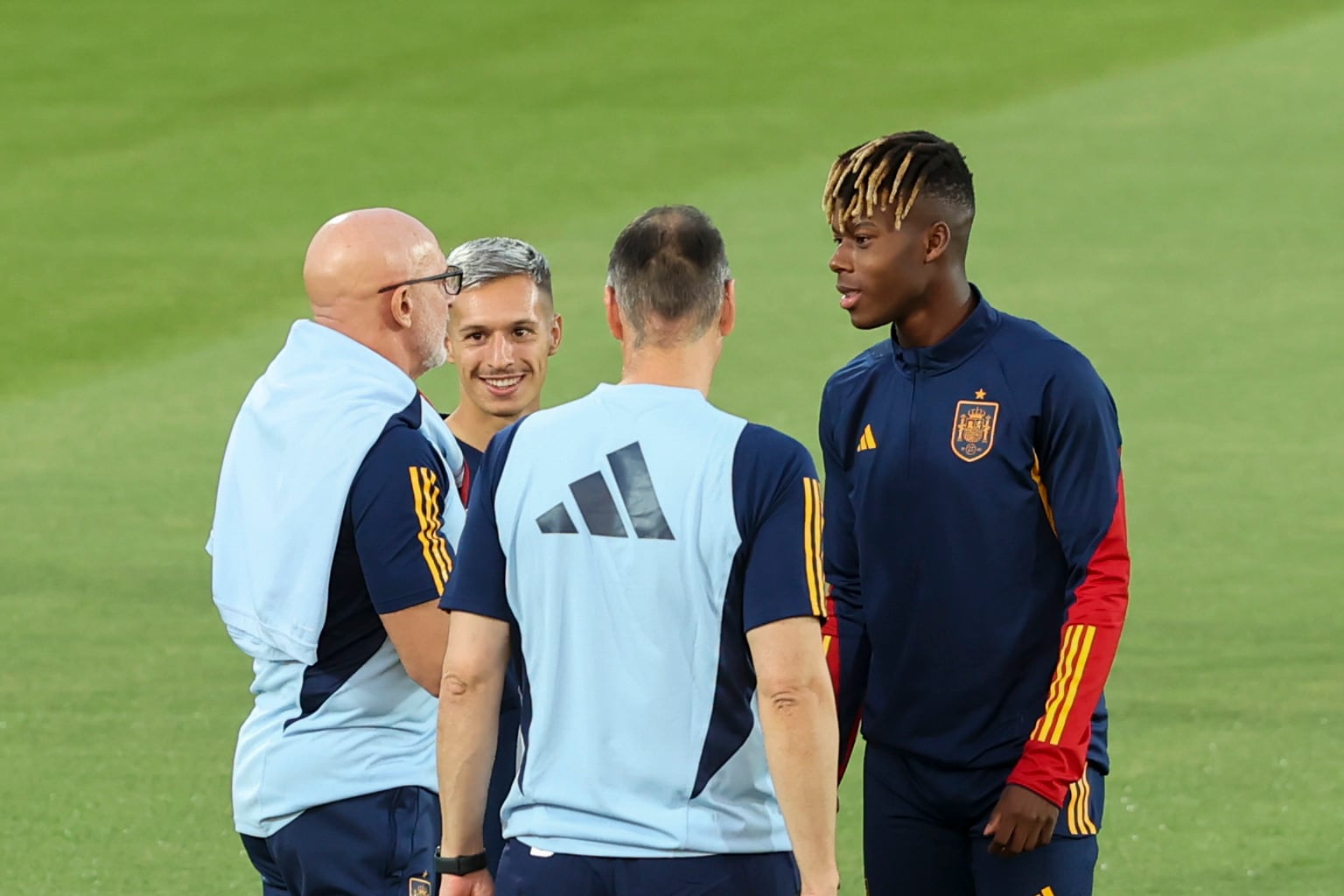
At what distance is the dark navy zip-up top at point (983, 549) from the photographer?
4.20m

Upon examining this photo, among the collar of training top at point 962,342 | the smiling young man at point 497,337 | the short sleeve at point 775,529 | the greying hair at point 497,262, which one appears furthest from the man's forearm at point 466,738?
the greying hair at point 497,262

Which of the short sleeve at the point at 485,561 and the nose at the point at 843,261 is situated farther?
the nose at the point at 843,261

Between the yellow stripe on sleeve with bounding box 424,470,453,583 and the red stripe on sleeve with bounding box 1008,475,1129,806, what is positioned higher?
the yellow stripe on sleeve with bounding box 424,470,453,583

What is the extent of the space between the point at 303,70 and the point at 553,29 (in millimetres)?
3127

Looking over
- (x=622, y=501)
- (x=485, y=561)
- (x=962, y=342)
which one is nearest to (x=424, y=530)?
(x=485, y=561)

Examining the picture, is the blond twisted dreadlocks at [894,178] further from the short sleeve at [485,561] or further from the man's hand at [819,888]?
the man's hand at [819,888]

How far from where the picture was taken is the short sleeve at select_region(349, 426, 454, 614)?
4.16 meters

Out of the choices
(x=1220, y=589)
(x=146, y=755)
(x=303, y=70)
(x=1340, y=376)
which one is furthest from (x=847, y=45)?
(x=146, y=755)

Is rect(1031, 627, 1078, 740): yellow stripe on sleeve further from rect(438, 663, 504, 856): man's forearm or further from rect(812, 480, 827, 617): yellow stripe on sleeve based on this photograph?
rect(438, 663, 504, 856): man's forearm

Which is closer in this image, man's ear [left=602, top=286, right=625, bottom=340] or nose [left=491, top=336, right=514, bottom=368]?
man's ear [left=602, top=286, right=625, bottom=340]

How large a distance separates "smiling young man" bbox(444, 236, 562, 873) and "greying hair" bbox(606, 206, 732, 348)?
67.9 inches

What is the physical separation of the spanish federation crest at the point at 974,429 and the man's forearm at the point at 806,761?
32.4 inches

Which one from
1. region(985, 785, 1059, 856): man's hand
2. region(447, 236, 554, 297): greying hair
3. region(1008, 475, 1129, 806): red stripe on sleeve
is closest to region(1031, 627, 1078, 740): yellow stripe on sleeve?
region(1008, 475, 1129, 806): red stripe on sleeve

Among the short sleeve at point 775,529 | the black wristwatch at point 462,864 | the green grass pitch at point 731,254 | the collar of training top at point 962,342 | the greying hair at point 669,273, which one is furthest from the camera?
the green grass pitch at point 731,254
